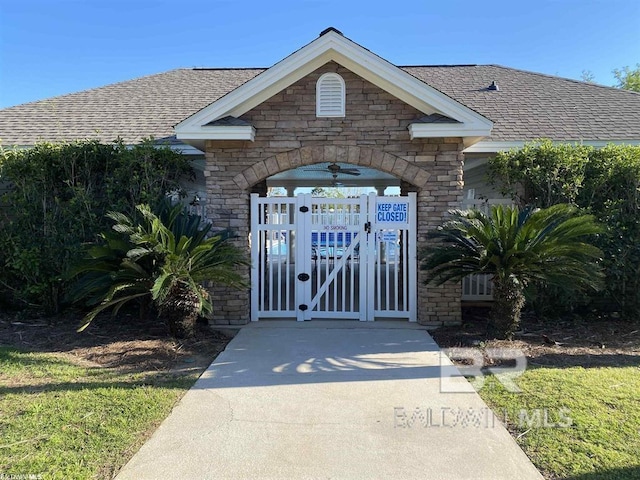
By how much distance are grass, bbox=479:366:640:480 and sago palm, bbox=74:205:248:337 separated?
4009mm

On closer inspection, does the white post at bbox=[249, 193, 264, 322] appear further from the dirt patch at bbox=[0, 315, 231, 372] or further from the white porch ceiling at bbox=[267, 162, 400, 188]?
the white porch ceiling at bbox=[267, 162, 400, 188]

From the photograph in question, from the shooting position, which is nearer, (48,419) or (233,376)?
(48,419)

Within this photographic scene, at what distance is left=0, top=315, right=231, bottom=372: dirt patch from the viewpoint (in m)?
5.52

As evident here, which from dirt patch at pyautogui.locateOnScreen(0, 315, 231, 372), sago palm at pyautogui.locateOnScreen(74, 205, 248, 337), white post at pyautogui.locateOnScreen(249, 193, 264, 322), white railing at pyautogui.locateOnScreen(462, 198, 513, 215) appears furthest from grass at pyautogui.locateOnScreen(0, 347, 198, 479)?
white railing at pyautogui.locateOnScreen(462, 198, 513, 215)

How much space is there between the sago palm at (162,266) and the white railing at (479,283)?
4590 mm

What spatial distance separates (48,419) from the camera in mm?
3818

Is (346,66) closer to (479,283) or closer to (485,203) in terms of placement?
(485,203)

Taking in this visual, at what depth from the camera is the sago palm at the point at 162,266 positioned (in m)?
5.96

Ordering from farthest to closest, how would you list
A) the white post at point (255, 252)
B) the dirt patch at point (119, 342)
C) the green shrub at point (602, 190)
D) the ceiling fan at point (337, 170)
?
1. the ceiling fan at point (337, 170)
2. the white post at point (255, 252)
3. the green shrub at point (602, 190)
4. the dirt patch at point (119, 342)

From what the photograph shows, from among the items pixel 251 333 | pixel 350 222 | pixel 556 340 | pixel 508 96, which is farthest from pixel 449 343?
pixel 508 96

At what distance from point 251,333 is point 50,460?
374cm

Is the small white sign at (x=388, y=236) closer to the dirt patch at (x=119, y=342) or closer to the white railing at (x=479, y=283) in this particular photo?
the white railing at (x=479, y=283)

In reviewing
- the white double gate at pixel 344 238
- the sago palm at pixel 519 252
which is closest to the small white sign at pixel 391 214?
the white double gate at pixel 344 238

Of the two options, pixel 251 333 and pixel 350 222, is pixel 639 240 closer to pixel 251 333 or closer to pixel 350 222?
pixel 350 222
